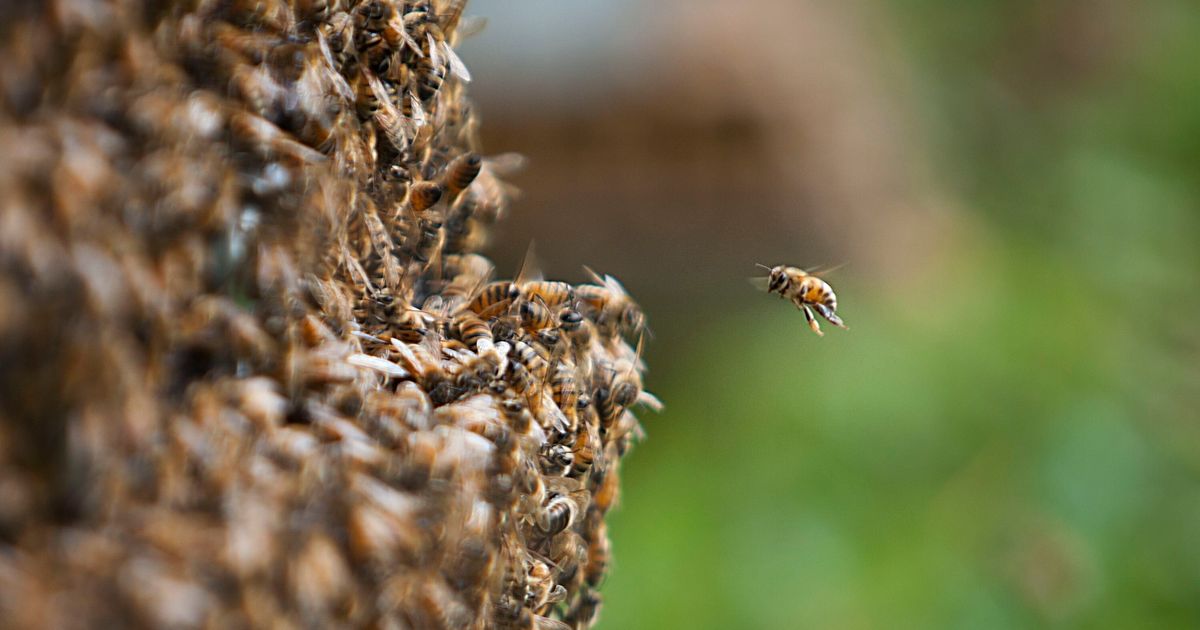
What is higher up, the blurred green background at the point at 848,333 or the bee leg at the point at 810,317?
the bee leg at the point at 810,317

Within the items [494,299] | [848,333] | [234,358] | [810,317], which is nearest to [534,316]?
[494,299]

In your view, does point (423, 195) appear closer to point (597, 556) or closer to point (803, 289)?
point (597, 556)

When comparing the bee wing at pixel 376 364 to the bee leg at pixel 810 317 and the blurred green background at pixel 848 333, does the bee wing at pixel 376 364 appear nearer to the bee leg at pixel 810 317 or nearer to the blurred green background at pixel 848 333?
the bee leg at pixel 810 317

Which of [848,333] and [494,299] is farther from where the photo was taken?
[848,333]

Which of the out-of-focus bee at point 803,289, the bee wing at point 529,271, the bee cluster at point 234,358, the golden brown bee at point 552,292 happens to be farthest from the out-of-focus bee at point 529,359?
the out-of-focus bee at point 803,289

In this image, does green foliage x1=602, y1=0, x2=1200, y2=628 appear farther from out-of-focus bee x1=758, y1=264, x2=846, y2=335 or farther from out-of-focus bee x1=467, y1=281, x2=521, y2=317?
out-of-focus bee x1=467, y1=281, x2=521, y2=317
